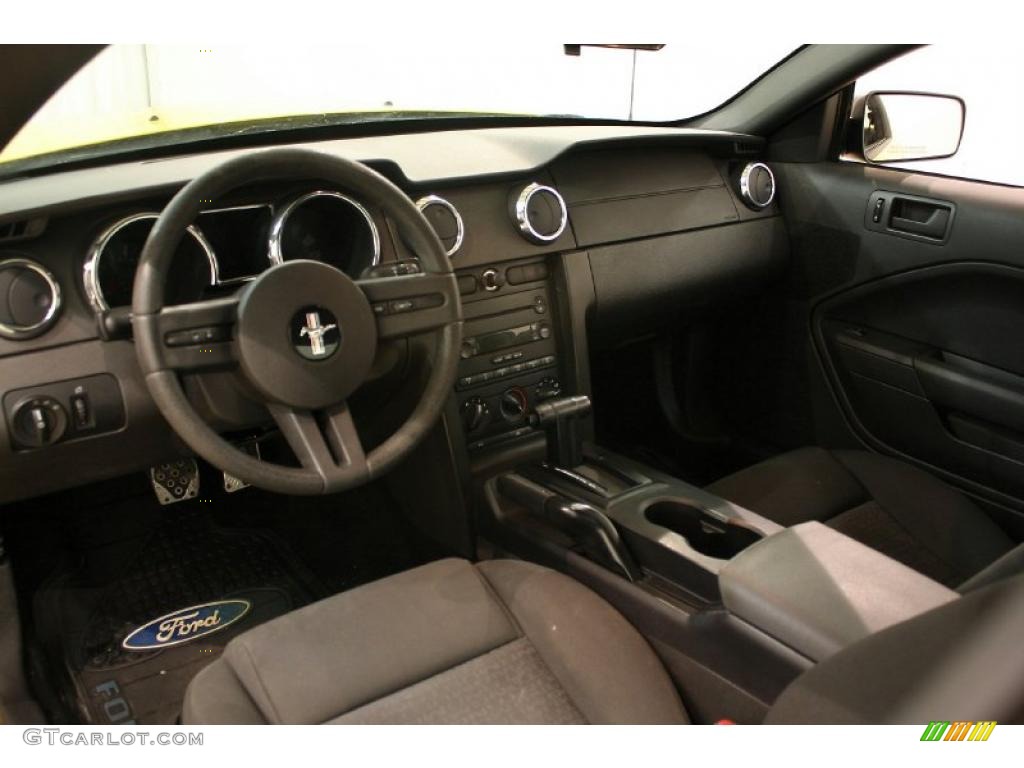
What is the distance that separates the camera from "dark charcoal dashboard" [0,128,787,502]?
54.7 inches

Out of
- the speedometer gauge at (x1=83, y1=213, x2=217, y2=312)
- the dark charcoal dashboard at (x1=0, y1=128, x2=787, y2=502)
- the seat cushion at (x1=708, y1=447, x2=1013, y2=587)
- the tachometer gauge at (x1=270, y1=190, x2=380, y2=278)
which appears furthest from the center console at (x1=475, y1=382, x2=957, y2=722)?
the speedometer gauge at (x1=83, y1=213, x2=217, y2=312)

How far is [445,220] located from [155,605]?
1.01m

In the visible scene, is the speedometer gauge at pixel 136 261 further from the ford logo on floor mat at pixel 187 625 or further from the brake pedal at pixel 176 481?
the ford logo on floor mat at pixel 187 625

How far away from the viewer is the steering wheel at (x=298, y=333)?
4.09ft

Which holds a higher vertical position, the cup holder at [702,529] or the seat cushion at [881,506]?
the cup holder at [702,529]

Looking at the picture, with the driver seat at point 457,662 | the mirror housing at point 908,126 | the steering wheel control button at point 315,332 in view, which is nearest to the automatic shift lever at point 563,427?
the driver seat at point 457,662

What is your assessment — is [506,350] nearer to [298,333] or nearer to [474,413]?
[474,413]

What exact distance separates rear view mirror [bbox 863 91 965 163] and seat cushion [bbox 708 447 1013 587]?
78 centimetres

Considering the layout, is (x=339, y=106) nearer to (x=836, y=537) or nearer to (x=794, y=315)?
(x=794, y=315)

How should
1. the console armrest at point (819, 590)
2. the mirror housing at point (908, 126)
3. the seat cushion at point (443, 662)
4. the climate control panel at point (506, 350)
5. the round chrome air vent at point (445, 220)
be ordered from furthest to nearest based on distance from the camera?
1. the mirror housing at point (908, 126)
2. the climate control panel at point (506, 350)
3. the round chrome air vent at point (445, 220)
4. the seat cushion at point (443, 662)
5. the console armrest at point (819, 590)

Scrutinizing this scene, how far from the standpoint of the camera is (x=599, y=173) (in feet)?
6.64

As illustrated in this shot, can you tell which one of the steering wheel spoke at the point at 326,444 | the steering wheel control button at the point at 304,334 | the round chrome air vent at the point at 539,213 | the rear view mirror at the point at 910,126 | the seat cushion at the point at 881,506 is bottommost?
the seat cushion at the point at 881,506

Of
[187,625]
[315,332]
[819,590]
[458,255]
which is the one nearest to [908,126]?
[458,255]

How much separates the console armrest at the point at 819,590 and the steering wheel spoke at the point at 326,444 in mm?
548
